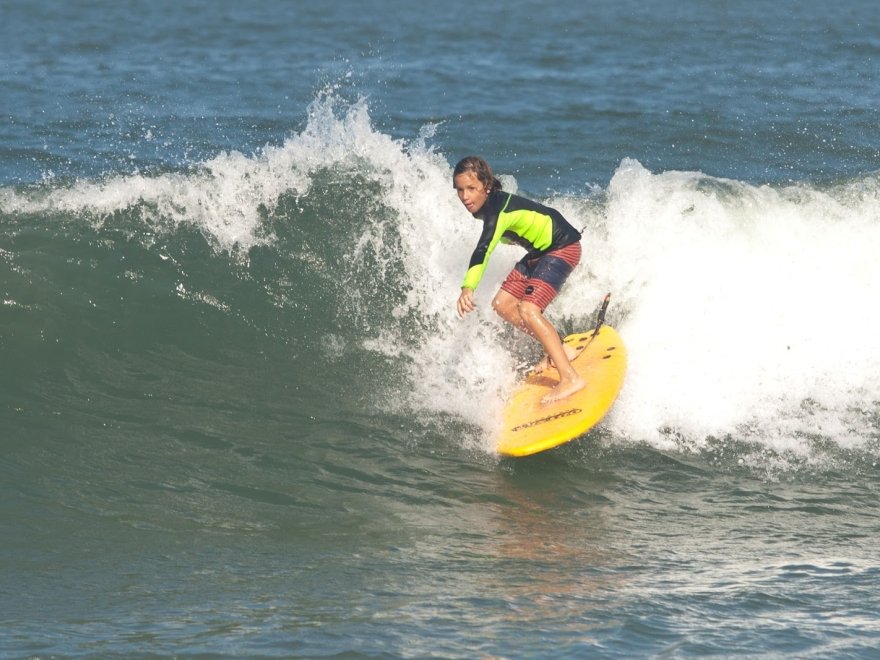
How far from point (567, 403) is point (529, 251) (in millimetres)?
1094

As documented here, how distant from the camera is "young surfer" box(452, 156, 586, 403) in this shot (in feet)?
23.7

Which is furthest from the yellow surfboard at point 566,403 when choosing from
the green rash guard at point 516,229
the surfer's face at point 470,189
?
the surfer's face at point 470,189

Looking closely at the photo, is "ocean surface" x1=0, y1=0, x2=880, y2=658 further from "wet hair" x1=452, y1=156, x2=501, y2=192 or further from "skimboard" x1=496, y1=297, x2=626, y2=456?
"wet hair" x1=452, y1=156, x2=501, y2=192

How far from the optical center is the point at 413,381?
8.41 metres

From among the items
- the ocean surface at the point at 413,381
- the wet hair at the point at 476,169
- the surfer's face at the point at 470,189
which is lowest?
the ocean surface at the point at 413,381

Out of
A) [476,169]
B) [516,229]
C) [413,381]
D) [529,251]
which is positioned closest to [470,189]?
[476,169]

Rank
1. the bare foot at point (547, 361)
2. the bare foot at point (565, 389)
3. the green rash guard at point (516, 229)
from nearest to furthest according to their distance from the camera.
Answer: the green rash guard at point (516, 229) < the bare foot at point (565, 389) < the bare foot at point (547, 361)

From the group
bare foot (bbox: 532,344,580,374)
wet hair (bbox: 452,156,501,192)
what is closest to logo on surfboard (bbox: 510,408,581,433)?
bare foot (bbox: 532,344,580,374)

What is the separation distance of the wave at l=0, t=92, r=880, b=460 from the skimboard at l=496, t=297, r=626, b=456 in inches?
9.6

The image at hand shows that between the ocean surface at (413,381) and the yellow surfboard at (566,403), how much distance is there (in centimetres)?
19

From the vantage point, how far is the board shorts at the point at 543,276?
7.72 m

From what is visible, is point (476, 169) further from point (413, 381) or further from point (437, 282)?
point (437, 282)

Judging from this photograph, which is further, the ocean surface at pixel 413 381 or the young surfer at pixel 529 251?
the young surfer at pixel 529 251

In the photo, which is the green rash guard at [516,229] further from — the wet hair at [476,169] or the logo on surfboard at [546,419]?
the logo on surfboard at [546,419]
